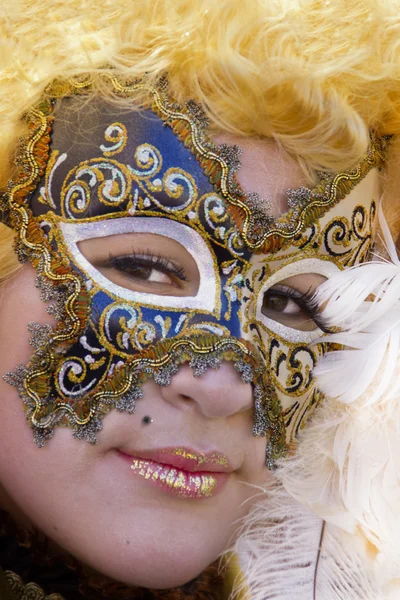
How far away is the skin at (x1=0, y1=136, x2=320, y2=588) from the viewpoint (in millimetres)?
1597

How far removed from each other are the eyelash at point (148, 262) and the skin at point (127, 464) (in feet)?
0.05

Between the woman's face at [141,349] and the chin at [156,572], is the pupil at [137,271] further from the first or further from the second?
the chin at [156,572]

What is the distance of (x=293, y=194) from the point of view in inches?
66.9

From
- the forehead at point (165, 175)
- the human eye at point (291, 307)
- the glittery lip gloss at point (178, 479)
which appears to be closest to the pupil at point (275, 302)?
the human eye at point (291, 307)

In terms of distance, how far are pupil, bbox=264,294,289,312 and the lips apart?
1.14ft

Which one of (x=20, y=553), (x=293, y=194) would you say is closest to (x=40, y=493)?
(x=20, y=553)

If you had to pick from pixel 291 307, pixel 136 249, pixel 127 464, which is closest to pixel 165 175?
pixel 136 249

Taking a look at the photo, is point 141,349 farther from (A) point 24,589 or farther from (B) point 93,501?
(A) point 24,589

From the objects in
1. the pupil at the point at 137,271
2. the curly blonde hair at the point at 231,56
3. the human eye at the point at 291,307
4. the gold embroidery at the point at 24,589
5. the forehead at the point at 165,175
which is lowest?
the gold embroidery at the point at 24,589

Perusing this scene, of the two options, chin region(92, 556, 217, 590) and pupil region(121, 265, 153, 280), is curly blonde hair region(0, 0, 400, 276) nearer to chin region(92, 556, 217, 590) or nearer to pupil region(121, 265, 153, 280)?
pupil region(121, 265, 153, 280)

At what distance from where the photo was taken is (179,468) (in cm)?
162

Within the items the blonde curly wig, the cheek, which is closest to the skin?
the cheek

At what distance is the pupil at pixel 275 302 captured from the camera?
1768 millimetres

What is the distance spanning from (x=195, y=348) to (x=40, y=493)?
431 mm
